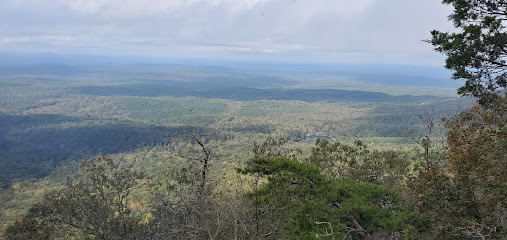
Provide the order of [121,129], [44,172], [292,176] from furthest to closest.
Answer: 1. [121,129]
2. [44,172]
3. [292,176]

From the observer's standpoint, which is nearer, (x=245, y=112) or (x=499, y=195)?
(x=499, y=195)

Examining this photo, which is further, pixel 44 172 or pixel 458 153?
pixel 44 172

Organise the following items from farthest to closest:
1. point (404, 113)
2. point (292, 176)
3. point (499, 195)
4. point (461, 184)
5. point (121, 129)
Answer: point (404, 113)
point (121, 129)
point (292, 176)
point (461, 184)
point (499, 195)

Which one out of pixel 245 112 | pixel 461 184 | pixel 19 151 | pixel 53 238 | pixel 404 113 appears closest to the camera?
pixel 461 184

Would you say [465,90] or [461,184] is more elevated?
[465,90]

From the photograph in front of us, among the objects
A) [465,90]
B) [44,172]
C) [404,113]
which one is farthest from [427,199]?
[404,113]

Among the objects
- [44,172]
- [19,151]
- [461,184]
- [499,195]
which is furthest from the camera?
[19,151]

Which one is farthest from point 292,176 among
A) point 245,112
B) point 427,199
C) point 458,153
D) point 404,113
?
point 245,112

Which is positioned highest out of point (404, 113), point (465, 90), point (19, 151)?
point (465, 90)

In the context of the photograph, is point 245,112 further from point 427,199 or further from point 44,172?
point 427,199

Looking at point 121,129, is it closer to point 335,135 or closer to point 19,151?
point 19,151
